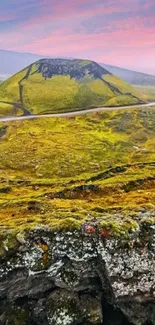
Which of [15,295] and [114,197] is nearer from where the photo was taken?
[15,295]

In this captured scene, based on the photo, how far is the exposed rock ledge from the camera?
4856 centimetres

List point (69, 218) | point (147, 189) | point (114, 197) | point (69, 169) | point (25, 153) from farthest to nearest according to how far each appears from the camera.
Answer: point (25, 153) → point (69, 169) → point (147, 189) → point (114, 197) → point (69, 218)

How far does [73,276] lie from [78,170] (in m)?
69.5

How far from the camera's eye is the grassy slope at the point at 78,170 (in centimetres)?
5581

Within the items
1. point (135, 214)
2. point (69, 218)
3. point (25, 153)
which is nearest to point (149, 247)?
point (135, 214)

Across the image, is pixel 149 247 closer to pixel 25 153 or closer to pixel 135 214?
pixel 135 214

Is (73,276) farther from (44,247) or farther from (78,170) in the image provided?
(78,170)

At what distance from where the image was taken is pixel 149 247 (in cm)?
4928

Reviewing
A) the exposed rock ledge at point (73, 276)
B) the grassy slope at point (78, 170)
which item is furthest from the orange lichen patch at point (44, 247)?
the grassy slope at point (78, 170)

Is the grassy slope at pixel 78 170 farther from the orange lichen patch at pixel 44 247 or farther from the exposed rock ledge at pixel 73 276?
the orange lichen patch at pixel 44 247

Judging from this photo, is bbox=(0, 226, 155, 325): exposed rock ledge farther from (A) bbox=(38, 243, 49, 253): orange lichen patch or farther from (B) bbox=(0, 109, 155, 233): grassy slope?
(B) bbox=(0, 109, 155, 233): grassy slope

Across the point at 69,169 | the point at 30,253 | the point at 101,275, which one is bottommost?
the point at 69,169

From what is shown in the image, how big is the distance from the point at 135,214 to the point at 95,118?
5509 inches

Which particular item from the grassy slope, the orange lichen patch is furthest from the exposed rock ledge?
the grassy slope
